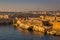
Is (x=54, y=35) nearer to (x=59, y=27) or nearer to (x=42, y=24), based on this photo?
(x=59, y=27)

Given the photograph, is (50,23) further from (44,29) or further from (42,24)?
(44,29)

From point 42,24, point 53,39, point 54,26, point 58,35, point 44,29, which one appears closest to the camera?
point 53,39

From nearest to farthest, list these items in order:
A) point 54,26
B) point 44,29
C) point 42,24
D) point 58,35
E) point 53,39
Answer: point 53,39
point 58,35
point 44,29
point 54,26
point 42,24

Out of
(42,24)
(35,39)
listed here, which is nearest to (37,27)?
(42,24)

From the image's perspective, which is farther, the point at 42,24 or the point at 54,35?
the point at 42,24

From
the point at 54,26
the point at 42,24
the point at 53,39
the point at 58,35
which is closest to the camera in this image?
the point at 53,39

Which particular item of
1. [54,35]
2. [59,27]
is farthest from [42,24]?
[54,35]

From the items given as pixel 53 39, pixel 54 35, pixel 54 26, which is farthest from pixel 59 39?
pixel 54 26

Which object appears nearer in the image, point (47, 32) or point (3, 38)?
point (3, 38)

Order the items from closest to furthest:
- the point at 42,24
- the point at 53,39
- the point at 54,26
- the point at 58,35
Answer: the point at 53,39 < the point at 58,35 < the point at 54,26 < the point at 42,24
